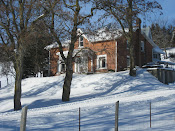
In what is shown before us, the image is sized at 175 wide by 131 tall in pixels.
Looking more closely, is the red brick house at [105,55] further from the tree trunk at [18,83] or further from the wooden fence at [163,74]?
the tree trunk at [18,83]

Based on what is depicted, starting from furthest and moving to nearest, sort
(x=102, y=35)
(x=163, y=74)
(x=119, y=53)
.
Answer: (x=119, y=53) → (x=163, y=74) → (x=102, y=35)

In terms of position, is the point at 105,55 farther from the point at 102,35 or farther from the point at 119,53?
the point at 102,35

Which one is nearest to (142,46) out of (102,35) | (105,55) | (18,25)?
(105,55)

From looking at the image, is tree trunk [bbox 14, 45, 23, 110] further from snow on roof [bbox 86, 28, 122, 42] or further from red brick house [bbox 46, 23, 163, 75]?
red brick house [bbox 46, 23, 163, 75]

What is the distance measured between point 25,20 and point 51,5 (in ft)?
7.20

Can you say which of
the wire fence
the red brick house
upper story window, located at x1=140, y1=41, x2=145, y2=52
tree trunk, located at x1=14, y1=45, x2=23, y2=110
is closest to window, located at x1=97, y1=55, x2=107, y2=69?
the red brick house

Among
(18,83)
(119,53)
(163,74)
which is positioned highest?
(119,53)

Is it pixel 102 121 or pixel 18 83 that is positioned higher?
pixel 18 83

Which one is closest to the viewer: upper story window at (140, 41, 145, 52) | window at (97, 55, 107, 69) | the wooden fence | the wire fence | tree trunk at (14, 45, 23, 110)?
the wire fence

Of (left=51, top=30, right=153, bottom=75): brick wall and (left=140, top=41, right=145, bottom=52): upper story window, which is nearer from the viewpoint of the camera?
(left=51, top=30, right=153, bottom=75): brick wall

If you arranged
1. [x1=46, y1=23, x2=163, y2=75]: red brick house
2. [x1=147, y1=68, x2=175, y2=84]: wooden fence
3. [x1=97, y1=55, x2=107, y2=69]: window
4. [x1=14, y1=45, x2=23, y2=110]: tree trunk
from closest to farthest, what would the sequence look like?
[x1=14, y1=45, x2=23, y2=110]: tree trunk → [x1=147, y1=68, x2=175, y2=84]: wooden fence → [x1=46, y1=23, x2=163, y2=75]: red brick house → [x1=97, y1=55, x2=107, y2=69]: window

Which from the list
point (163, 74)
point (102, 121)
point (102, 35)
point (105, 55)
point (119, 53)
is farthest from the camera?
point (105, 55)

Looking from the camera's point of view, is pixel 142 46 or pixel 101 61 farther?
→ pixel 142 46

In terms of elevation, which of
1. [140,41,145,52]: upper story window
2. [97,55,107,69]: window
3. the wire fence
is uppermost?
[140,41,145,52]: upper story window
